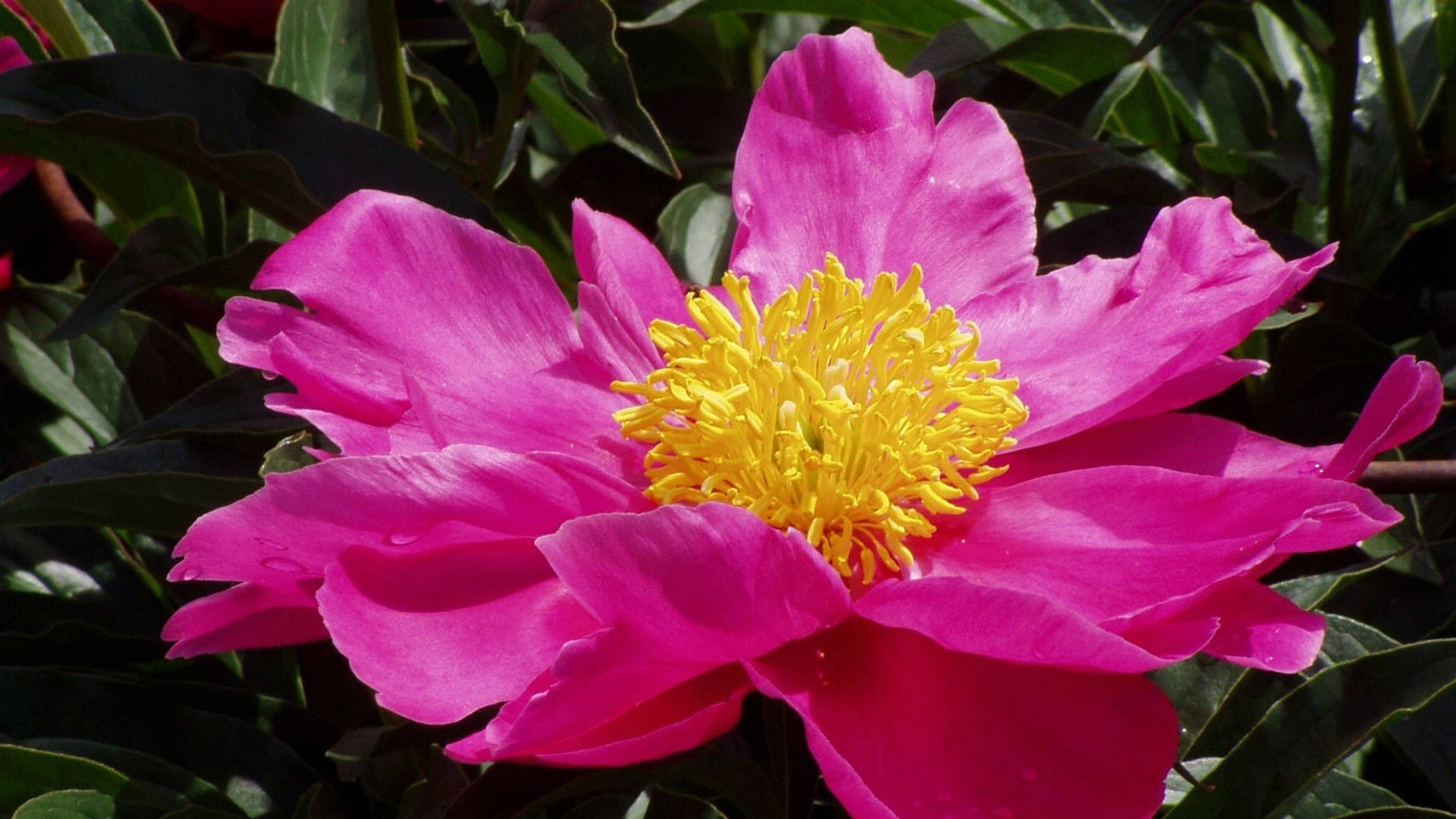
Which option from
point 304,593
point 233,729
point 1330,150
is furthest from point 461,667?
point 1330,150

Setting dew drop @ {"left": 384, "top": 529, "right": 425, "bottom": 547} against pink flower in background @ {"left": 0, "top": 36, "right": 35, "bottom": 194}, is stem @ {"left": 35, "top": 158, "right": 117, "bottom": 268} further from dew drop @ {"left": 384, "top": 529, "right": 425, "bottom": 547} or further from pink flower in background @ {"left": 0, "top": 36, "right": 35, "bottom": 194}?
dew drop @ {"left": 384, "top": 529, "right": 425, "bottom": 547}

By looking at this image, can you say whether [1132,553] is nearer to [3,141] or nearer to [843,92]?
[843,92]

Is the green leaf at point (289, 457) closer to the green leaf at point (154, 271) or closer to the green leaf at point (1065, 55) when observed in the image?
the green leaf at point (154, 271)

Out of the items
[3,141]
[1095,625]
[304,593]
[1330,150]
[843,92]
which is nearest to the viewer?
[1095,625]

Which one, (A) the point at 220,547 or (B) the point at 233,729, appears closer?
(A) the point at 220,547

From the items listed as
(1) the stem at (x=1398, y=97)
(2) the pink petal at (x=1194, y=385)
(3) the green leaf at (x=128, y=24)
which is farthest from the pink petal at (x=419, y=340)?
(1) the stem at (x=1398, y=97)

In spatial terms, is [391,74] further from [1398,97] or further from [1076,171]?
[1398,97]

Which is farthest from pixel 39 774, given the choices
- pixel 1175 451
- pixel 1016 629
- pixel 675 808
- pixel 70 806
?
pixel 1175 451
